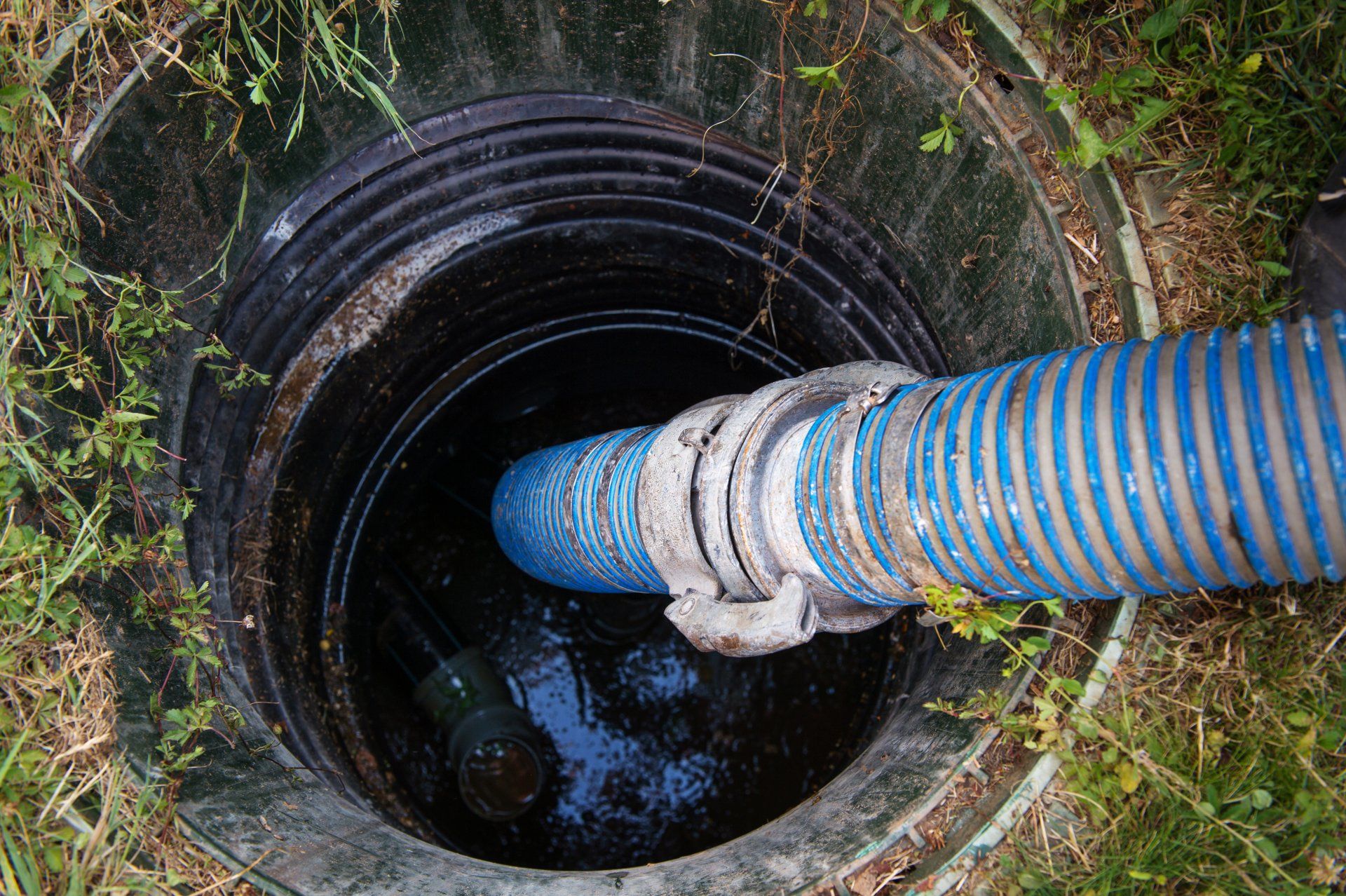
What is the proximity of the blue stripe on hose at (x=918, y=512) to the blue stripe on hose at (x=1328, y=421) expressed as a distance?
59 cm

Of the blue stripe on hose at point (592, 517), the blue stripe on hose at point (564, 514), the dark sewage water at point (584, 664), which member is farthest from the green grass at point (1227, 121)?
the dark sewage water at point (584, 664)

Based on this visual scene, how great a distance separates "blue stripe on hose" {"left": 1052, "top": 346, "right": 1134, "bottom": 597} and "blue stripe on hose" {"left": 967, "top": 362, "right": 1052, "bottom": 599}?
0.12 metres

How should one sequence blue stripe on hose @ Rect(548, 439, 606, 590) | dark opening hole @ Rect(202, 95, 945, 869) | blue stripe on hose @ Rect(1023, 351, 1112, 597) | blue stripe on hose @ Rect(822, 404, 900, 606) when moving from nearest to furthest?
blue stripe on hose @ Rect(1023, 351, 1112, 597) < blue stripe on hose @ Rect(822, 404, 900, 606) < blue stripe on hose @ Rect(548, 439, 606, 590) < dark opening hole @ Rect(202, 95, 945, 869)

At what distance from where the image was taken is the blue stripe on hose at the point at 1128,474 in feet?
4.33

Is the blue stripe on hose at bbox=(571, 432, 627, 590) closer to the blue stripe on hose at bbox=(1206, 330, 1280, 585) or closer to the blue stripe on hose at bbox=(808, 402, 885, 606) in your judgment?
the blue stripe on hose at bbox=(808, 402, 885, 606)

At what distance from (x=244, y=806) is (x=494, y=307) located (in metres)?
2.25

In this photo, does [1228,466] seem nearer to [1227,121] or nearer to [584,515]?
[1227,121]

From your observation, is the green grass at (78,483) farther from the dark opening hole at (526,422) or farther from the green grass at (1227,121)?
the green grass at (1227,121)

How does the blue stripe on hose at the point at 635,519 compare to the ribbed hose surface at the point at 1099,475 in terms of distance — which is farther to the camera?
the blue stripe on hose at the point at 635,519

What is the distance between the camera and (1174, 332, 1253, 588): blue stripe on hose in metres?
1.26

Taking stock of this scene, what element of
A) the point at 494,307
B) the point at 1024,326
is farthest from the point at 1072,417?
the point at 494,307

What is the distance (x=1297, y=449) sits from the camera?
47.3 inches

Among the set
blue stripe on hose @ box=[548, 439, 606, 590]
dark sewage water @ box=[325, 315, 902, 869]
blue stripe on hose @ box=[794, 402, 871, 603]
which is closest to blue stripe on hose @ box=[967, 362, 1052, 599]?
blue stripe on hose @ box=[794, 402, 871, 603]

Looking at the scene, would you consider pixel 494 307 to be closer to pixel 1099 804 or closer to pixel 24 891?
pixel 24 891
